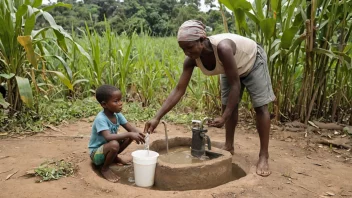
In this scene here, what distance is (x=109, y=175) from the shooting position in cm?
235

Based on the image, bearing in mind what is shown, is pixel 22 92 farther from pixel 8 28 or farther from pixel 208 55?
pixel 208 55

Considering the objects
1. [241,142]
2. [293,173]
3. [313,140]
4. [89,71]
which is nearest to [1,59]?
[89,71]

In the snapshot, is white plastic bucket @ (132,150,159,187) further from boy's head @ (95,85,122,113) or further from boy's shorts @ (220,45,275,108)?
boy's shorts @ (220,45,275,108)

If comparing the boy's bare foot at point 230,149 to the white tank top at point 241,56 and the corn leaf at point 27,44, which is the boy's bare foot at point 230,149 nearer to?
the white tank top at point 241,56

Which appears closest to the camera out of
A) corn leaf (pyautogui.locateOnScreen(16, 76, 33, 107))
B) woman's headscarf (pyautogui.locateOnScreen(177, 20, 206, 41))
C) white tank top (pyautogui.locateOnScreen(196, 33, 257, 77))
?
woman's headscarf (pyautogui.locateOnScreen(177, 20, 206, 41))

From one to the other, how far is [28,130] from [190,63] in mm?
1689

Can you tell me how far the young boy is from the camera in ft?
7.49

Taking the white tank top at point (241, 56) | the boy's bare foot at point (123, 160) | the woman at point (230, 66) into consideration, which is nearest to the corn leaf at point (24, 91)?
the boy's bare foot at point (123, 160)

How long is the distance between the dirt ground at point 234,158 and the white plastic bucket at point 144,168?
0.17 meters

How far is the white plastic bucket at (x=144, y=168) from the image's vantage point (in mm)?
2217

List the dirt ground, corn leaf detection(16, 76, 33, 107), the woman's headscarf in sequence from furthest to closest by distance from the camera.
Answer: corn leaf detection(16, 76, 33, 107) < the woman's headscarf < the dirt ground

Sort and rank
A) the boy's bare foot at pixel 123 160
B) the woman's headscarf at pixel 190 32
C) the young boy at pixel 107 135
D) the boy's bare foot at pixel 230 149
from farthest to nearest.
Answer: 1. the boy's bare foot at pixel 230 149
2. the boy's bare foot at pixel 123 160
3. the young boy at pixel 107 135
4. the woman's headscarf at pixel 190 32

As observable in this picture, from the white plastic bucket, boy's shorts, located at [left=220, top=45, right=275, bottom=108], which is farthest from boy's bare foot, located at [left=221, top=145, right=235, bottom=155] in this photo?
the white plastic bucket

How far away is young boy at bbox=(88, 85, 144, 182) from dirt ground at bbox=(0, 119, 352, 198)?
0.37 feet
